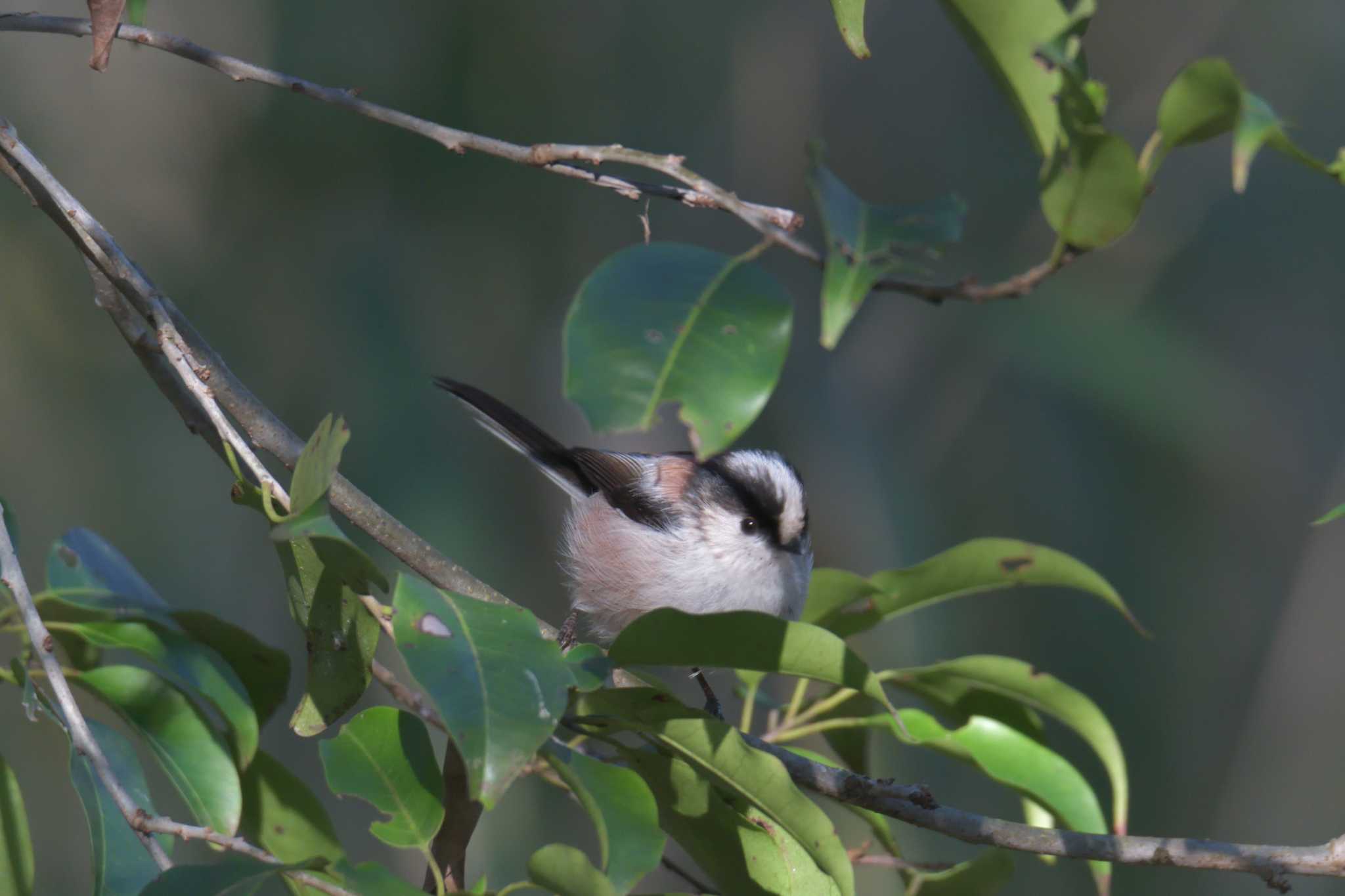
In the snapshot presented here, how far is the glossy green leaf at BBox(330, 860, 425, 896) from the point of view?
101 centimetres

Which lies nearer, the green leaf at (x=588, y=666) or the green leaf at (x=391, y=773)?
the green leaf at (x=588, y=666)

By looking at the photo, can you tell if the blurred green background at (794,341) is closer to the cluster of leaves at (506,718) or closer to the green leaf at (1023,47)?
the cluster of leaves at (506,718)

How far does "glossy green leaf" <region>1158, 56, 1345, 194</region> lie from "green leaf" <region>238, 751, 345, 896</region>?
1253mm

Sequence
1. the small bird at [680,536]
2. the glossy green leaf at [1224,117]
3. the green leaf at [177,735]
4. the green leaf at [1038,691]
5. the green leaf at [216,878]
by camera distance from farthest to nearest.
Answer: the small bird at [680,536]
the green leaf at [1038,691]
the green leaf at [177,735]
the green leaf at [216,878]
the glossy green leaf at [1224,117]

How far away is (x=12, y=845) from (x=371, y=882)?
1.81ft

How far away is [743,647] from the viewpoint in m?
1.20

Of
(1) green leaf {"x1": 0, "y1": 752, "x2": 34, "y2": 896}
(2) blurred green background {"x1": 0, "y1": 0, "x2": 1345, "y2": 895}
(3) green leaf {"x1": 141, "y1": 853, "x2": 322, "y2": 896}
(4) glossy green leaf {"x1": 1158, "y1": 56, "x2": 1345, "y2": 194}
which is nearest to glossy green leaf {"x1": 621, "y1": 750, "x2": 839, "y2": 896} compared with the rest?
(3) green leaf {"x1": 141, "y1": 853, "x2": 322, "y2": 896}

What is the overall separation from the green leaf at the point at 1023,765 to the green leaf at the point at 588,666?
1.97ft

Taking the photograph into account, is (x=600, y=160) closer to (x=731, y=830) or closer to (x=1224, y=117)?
(x=1224, y=117)

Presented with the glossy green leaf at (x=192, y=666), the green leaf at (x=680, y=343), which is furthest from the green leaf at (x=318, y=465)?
the glossy green leaf at (x=192, y=666)

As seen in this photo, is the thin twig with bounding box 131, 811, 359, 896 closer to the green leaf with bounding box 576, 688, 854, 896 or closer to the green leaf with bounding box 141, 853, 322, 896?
the green leaf with bounding box 141, 853, 322, 896

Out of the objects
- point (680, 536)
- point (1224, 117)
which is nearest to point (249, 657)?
point (680, 536)

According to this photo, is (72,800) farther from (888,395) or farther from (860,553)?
(888,395)

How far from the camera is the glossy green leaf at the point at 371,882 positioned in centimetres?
101
